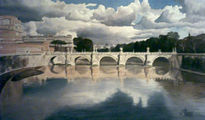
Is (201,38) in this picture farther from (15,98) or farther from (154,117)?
(15,98)

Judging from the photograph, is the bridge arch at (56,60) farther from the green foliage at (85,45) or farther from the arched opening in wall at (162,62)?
the arched opening in wall at (162,62)

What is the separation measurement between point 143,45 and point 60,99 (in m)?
21.7

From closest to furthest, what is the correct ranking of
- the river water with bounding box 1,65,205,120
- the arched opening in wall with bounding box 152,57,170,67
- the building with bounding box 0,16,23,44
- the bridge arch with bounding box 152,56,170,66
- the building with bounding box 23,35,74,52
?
the river water with bounding box 1,65,205,120, the building with bounding box 0,16,23,44, the building with bounding box 23,35,74,52, the arched opening in wall with bounding box 152,57,170,67, the bridge arch with bounding box 152,56,170,66

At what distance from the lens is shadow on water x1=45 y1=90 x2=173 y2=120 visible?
26.4 feet

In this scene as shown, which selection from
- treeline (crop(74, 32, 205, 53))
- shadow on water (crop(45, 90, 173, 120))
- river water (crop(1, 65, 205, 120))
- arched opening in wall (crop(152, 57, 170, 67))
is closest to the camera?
shadow on water (crop(45, 90, 173, 120))

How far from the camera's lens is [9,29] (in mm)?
Answer: 21797

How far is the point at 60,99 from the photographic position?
10625 mm

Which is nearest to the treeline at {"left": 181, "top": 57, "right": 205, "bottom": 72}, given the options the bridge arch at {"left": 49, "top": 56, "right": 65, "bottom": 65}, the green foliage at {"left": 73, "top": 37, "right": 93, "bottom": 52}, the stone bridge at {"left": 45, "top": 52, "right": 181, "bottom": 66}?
the stone bridge at {"left": 45, "top": 52, "right": 181, "bottom": 66}

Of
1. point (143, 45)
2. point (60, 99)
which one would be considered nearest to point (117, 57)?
point (143, 45)

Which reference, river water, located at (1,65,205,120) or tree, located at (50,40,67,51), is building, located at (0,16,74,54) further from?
river water, located at (1,65,205,120)

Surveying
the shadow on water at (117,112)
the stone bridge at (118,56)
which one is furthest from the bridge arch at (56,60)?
the shadow on water at (117,112)

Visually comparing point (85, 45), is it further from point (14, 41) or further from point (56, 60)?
point (14, 41)

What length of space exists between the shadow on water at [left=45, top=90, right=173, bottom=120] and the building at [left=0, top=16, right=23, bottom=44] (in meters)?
14.3

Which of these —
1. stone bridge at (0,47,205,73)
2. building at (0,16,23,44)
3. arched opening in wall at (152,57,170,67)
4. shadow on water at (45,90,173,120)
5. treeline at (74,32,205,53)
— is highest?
building at (0,16,23,44)
